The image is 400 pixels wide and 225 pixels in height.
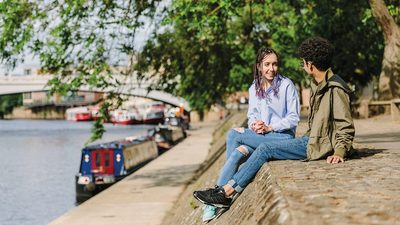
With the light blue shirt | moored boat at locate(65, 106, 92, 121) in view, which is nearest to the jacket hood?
the light blue shirt

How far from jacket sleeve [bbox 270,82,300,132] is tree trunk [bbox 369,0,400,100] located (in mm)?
13186

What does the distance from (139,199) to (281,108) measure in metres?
13.9

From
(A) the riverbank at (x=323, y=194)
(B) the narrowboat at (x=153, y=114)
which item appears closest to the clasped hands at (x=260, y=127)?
(A) the riverbank at (x=323, y=194)

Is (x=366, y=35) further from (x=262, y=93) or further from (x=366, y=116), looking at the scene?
(x=262, y=93)

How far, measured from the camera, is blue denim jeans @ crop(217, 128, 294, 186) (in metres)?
7.55

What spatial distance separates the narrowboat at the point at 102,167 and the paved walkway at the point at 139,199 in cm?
103

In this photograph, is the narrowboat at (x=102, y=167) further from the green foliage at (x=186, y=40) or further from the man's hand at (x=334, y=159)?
the man's hand at (x=334, y=159)

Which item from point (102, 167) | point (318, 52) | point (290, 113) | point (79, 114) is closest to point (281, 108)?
point (290, 113)

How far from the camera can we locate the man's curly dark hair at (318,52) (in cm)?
723

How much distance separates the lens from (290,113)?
772 cm

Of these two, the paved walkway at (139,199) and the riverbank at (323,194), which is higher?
the riverbank at (323,194)

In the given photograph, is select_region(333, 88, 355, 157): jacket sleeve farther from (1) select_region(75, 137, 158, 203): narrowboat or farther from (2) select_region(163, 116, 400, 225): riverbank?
(1) select_region(75, 137, 158, 203): narrowboat

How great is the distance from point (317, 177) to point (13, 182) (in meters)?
29.6

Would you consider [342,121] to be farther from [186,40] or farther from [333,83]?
[186,40]
